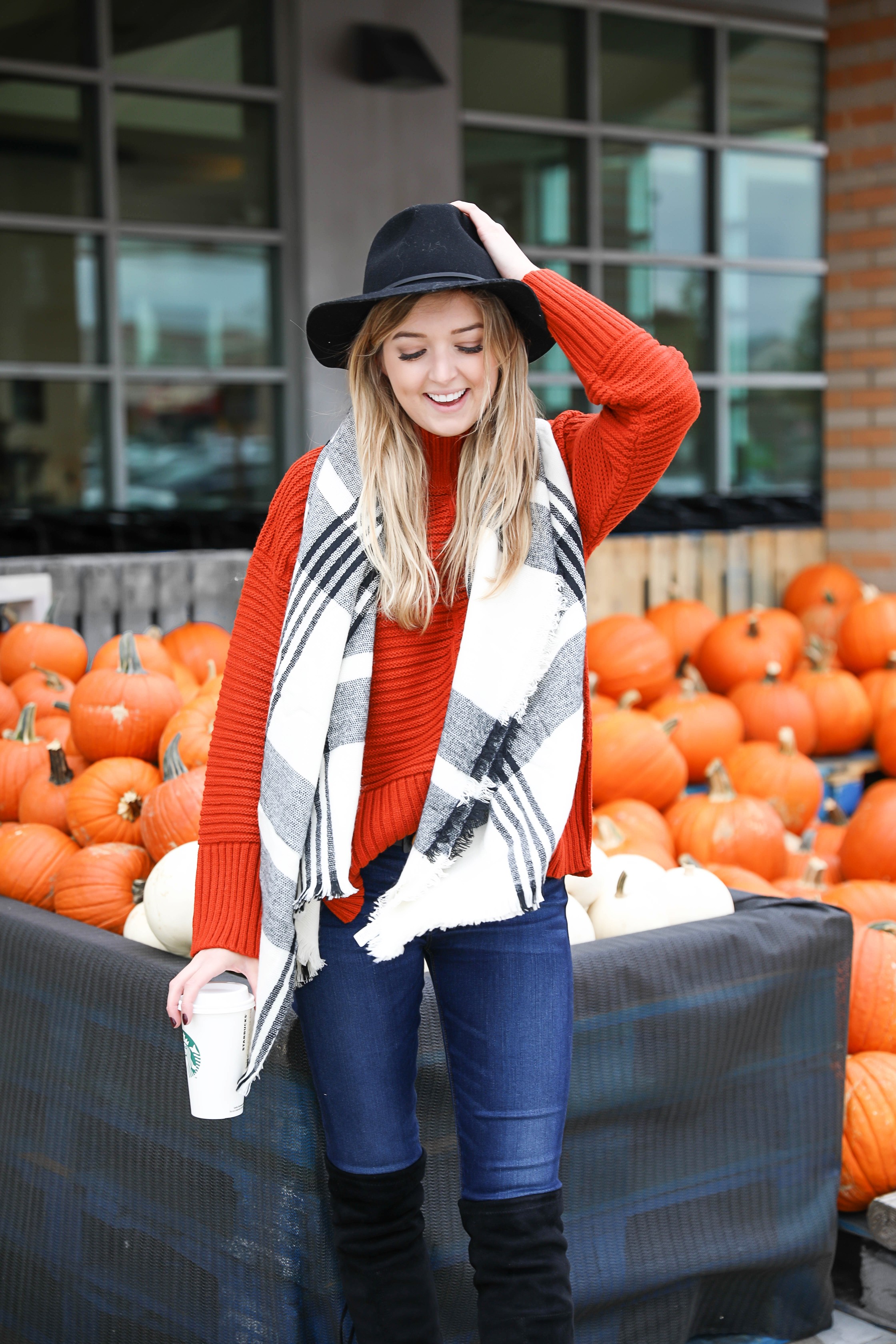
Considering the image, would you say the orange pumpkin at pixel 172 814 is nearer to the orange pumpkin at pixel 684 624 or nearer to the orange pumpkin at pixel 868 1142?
the orange pumpkin at pixel 868 1142

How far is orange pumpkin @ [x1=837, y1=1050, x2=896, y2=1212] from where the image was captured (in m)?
2.75

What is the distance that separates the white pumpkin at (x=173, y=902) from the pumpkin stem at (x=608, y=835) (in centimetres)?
109

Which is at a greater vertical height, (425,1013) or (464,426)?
(464,426)

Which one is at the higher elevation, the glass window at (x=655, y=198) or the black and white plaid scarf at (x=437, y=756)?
the glass window at (x=655, y=198)

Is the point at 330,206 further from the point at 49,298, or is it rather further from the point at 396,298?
the point at 396,298

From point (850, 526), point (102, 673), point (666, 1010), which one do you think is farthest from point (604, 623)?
point (666, 1010)

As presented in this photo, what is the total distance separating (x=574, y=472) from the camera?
1921mm

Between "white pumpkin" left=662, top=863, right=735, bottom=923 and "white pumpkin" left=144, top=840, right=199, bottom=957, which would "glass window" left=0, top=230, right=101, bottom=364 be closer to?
"white pumpkin" left=144, top=840, right=199, bottom=957

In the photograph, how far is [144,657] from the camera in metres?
3.89

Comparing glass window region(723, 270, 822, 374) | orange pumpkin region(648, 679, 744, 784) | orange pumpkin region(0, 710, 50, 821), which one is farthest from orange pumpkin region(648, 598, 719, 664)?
glass window region(723, 270, 822, 374)

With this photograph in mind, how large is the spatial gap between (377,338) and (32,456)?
576 cm

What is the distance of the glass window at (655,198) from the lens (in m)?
8.23

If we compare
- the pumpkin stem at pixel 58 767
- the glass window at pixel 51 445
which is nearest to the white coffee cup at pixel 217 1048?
the pumpkin stem at pixel 58 767

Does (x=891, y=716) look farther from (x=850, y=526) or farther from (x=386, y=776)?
(x=386, y=776)
